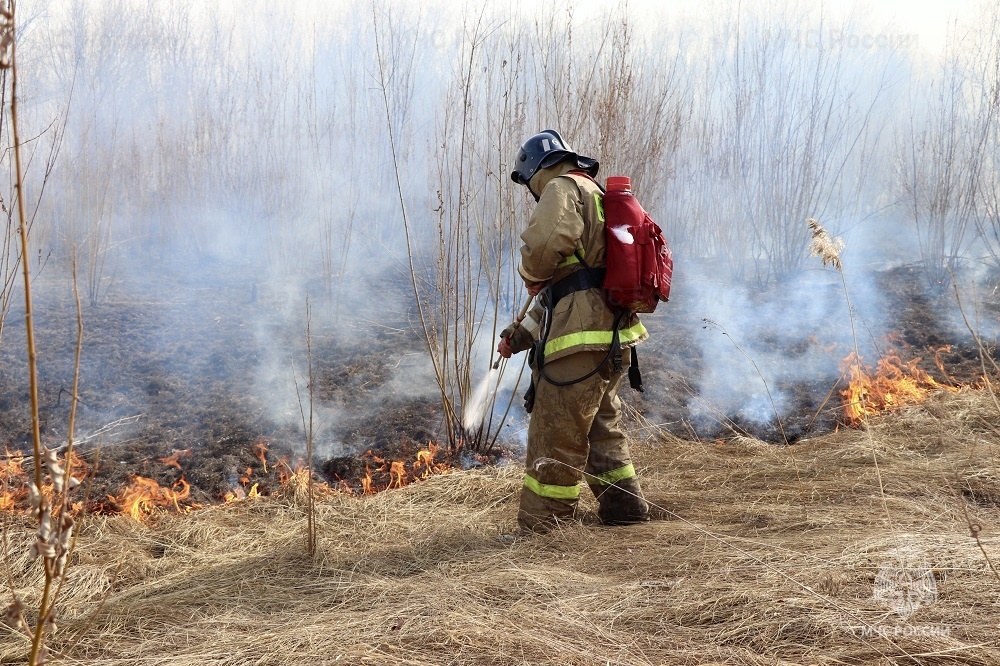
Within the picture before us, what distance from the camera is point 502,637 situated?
2.26m

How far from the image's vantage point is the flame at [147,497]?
391cm

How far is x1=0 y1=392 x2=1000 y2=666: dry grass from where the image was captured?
2182 millimetres

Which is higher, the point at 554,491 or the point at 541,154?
the point at 541,154

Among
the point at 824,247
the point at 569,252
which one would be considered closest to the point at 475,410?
the point at 569,252

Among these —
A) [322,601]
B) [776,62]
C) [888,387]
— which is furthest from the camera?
[776,62]

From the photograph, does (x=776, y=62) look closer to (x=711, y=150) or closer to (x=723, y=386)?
(x=711, y=150)

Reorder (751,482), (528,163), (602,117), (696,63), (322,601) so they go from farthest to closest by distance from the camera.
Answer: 1. (696,63)
2. (602,117)
3. (751,482)
4. (528,163)
5. (322,601)

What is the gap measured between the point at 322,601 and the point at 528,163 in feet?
7.08

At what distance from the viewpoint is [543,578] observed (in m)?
2.79

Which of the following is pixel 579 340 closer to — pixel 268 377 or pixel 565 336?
pixel 565 336

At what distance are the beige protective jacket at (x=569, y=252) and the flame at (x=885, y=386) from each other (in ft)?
9.68

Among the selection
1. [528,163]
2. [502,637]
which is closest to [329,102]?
[528,163]

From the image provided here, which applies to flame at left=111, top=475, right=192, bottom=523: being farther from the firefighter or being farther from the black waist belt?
the black waist belt

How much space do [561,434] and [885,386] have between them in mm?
3991
